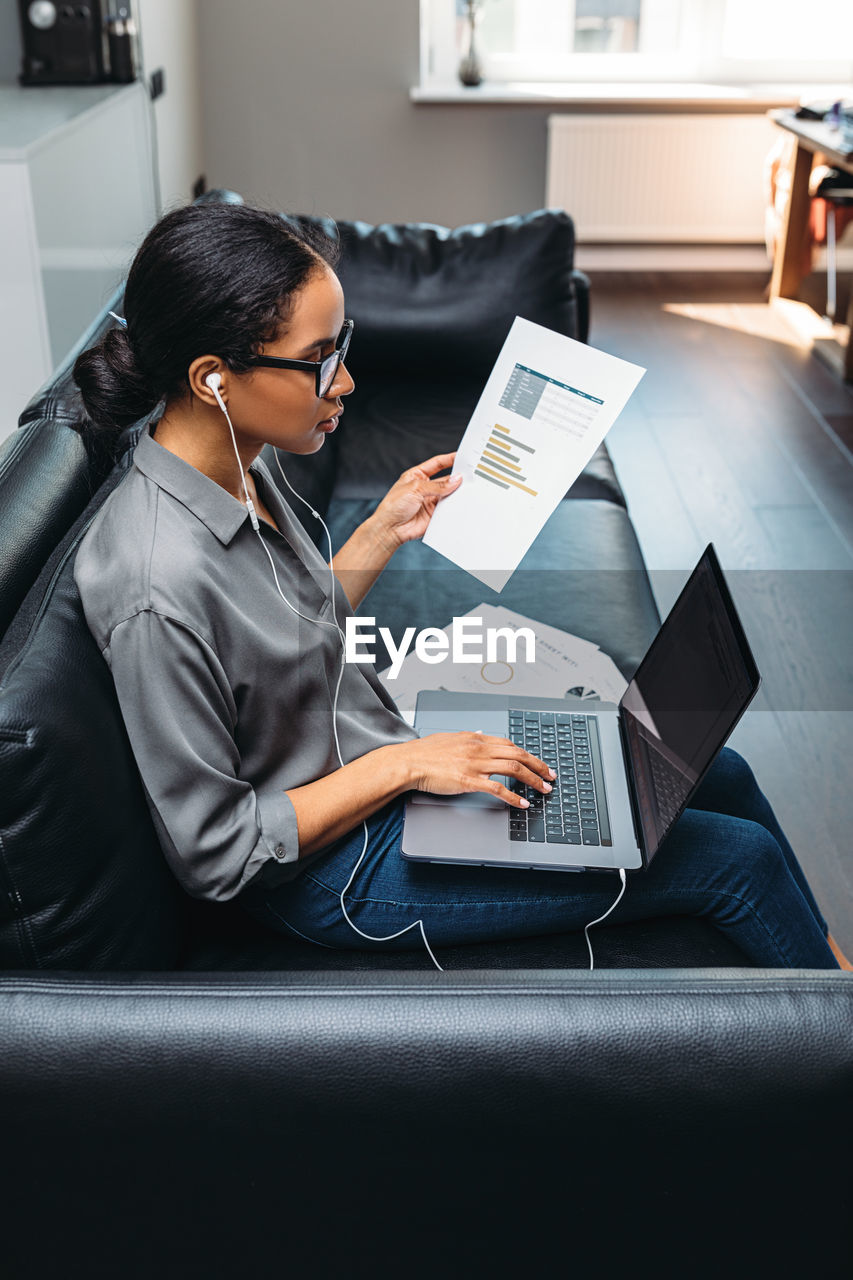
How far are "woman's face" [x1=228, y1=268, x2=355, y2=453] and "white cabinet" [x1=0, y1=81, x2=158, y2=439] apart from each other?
181 cm

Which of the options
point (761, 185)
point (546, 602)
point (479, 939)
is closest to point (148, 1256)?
point (479, 939)

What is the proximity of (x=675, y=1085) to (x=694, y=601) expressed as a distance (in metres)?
0.60

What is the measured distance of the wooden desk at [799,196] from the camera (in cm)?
410

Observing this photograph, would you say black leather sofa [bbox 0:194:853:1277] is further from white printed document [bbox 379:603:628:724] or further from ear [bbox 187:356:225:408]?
white printed document [bbox 379:603:628:724]

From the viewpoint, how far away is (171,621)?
104 cm

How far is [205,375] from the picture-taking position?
3.67 feet

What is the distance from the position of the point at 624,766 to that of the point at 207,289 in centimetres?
72

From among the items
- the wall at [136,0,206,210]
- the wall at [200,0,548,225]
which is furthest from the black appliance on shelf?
the wall at [200,0,548,225]

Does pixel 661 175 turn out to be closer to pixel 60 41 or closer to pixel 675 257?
pixel 675 257

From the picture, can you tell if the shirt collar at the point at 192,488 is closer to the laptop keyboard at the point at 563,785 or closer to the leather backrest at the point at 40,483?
the leather backrest at the point at 40,483

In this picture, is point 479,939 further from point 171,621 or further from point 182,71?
point 182,71

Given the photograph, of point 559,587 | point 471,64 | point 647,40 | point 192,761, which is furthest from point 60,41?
point 192,761

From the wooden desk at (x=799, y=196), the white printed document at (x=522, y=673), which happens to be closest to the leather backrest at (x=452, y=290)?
the white printed document at (x=522, y=673)

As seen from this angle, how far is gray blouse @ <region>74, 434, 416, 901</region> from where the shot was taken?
3.45 feet
